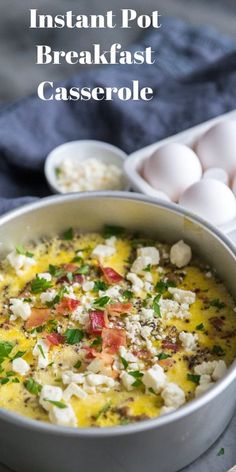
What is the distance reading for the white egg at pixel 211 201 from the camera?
1896mm

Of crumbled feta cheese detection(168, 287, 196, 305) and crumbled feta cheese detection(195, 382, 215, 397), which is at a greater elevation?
crumbled feta cheese detection(168, 287, 196, 305)

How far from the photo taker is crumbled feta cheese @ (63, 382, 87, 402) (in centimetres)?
150

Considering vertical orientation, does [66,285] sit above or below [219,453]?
Answer: above

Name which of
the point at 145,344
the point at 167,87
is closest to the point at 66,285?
the point at 145,344

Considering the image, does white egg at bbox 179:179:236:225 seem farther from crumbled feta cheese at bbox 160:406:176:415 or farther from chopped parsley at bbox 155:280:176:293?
crumbled feta cheese at bbox 160:406:176:415

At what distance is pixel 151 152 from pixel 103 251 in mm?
364

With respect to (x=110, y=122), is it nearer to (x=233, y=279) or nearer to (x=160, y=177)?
(x=160, y=177)

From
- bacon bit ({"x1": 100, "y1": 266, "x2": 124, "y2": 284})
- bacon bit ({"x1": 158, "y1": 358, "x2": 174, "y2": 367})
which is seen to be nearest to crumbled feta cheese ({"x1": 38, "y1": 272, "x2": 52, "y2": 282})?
bacon bit ({"x1": 100, "y1": 266, "x2": 124, "y2": 284})

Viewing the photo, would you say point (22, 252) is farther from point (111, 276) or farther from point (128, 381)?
point (128, 381)

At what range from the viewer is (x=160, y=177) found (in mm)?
2004

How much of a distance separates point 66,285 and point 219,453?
461 millimetres

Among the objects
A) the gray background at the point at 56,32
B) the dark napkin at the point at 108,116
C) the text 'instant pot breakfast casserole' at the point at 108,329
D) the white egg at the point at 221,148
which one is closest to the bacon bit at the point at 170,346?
the text 'instant pot breakfast casserole' at the point at 108,329

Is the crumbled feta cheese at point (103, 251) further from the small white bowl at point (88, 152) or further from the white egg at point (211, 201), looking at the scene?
the small white bowl at point (88, 152)

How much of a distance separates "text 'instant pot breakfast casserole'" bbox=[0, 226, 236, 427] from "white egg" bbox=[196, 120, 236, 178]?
1.00 feet
